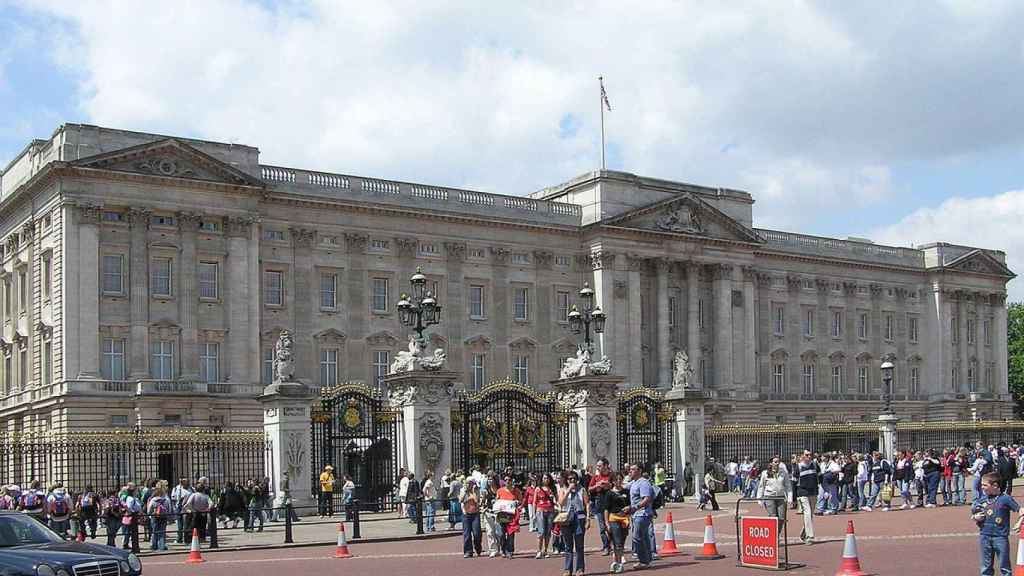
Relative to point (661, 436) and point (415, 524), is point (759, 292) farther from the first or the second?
point (415, 524)

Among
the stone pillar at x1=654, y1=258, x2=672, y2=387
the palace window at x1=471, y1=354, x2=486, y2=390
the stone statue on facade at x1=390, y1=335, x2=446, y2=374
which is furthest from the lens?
the stone pillar at x1=654, y1=258, x2=672, y2=387

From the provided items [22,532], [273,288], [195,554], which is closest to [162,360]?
[273,288]

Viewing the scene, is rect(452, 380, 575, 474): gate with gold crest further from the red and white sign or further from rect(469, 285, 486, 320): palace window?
rect(469, 285, 486, 320): palace window

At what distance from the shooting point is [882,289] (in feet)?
296

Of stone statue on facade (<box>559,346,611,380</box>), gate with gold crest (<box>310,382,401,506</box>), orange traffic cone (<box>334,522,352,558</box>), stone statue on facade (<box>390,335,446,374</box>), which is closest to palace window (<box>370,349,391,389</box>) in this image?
gate with gold crest (<box>310,382,401,506</box>)

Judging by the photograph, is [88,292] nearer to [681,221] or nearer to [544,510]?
[681,221]

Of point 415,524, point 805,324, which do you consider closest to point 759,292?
point 805,324

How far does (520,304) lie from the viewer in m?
72.1

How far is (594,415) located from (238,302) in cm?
2791

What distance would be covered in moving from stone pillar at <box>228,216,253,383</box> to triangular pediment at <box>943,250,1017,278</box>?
172 feet

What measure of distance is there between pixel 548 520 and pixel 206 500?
8.38 metres

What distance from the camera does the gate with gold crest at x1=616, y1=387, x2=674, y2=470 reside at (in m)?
39.4

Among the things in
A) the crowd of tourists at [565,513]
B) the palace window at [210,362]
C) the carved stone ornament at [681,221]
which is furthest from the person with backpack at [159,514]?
the carved stone ornament at [681,221]

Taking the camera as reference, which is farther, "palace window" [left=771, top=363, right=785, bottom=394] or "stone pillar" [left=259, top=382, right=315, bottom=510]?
"palace window" [left=771, top=363, right=785, bottom=394]
